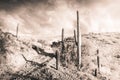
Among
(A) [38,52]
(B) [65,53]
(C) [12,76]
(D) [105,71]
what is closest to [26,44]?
(A) [38,52]

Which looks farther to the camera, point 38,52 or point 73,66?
point 38,52

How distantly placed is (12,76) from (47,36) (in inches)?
1089

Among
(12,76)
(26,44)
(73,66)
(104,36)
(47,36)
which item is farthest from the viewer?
(47,36)

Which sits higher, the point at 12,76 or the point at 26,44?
the point at 26,44

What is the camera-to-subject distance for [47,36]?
6009cm

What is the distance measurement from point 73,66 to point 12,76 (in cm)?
841

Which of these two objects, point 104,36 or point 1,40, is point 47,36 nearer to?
point 104,36

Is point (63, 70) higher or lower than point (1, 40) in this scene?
lower

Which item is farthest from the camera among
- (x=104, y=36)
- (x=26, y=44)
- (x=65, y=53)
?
(x=104, y=36)

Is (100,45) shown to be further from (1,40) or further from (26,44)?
(1,40)

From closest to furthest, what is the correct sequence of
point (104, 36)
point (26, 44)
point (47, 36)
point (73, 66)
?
1. point (73, 66)
2. point (26, 44)
3. point (104, 36)
4. point (47, 36)

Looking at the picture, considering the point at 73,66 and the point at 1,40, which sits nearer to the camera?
the point at 73,66

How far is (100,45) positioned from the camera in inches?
1724

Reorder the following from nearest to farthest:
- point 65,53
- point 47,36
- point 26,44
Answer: point 65,53 < point 26,44 < point 47,36
